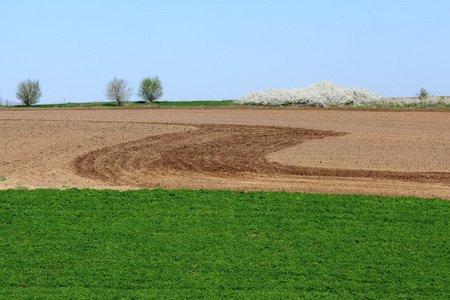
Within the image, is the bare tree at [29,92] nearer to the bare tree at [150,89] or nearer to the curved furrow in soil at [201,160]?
the bare tree at [150,89]

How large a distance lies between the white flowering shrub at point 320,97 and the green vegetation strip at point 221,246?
27865 mm

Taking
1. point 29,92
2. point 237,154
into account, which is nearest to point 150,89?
point 29,92

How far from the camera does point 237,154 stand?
19297mm

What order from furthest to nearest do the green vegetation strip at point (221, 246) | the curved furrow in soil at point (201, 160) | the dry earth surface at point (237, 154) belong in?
the curved furrow in soil at point (201, 160), the dry earth surface at point (237, 154), the green vegetation strip at point (221, 246)

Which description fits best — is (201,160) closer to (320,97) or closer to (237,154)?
(237,154)

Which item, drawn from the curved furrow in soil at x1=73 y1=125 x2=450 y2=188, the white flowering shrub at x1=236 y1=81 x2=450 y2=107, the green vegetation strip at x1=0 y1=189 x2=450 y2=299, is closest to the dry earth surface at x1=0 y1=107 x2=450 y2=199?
the curved furrow in soil at x1=73 y1=125 x2=450 y2=188

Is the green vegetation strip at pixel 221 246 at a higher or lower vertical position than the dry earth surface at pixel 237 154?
lower

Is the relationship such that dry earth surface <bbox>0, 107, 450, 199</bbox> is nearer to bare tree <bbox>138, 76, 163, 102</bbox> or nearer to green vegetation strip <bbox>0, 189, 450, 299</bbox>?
green vegetation strip <bbox>0, 189, 450, 299</bbox>

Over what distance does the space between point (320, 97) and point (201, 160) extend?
918 inches

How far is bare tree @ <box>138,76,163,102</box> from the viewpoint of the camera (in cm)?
4925

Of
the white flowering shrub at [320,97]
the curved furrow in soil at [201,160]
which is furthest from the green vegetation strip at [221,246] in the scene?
the white flowering shrub at [320,97]

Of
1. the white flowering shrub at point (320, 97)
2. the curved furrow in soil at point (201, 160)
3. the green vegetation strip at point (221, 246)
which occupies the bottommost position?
the green vegetation strip at point (221, 246)

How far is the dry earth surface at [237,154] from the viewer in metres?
14.9

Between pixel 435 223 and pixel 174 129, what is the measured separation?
16.3 metres
